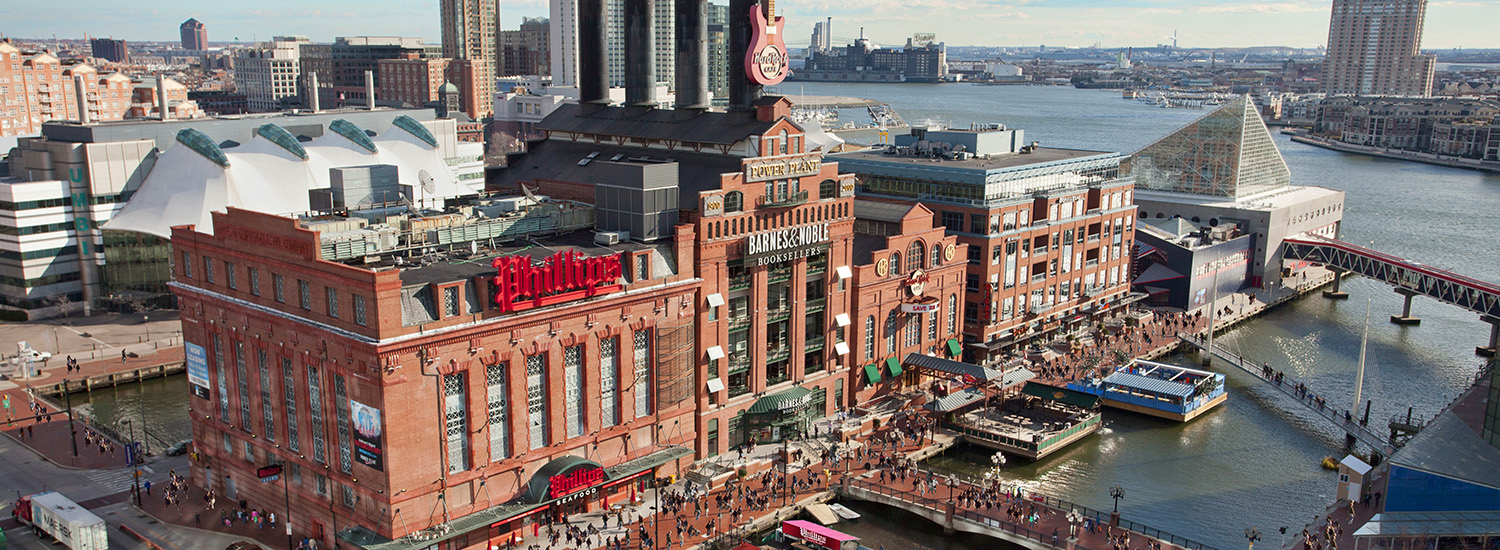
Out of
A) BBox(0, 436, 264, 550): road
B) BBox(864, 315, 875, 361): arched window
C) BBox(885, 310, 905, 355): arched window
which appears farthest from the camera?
BBox(885, 310, 905, 355): arched window

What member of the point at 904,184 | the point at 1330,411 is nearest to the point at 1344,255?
the point at 1330,411

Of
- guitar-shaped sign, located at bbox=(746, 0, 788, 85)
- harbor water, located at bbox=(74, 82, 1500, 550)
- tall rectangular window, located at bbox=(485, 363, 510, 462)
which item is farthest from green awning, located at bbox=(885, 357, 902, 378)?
tall rectangular window, located at bbox=(485, 363, 510, 462)

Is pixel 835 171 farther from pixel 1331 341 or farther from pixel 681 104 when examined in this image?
pixel 1331 341

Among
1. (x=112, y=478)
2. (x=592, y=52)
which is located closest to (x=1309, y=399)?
(x=592, y=52)

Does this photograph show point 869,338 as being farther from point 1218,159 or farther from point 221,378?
point 1218,159

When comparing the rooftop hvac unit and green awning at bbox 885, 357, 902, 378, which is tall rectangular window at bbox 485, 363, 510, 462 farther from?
green awning at bbox 885, 357, 902, 378

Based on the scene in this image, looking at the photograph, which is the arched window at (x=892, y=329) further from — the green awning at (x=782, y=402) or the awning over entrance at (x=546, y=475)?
the awning over entrance at (x=546, y=475)
